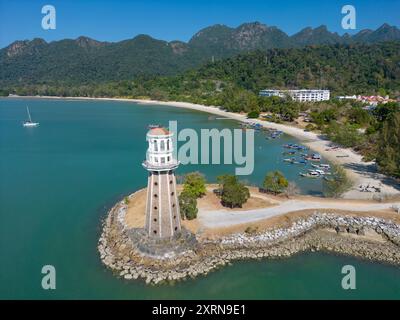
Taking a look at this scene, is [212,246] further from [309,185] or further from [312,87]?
[312,87]

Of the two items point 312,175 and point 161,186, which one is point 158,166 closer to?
point 161,186

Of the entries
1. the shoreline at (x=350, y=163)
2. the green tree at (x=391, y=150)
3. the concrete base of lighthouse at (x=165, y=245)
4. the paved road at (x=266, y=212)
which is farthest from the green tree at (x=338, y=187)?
the concrete base of lighthouse at (x=165, y=245)

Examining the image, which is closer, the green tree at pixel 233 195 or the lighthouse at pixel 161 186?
the lighthouse at pixel 161 186

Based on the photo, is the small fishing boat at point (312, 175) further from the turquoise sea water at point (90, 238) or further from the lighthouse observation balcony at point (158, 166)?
the lighthouse observation balcony at point (158, 166)

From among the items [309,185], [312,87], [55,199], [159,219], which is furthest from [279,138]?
[312,87]

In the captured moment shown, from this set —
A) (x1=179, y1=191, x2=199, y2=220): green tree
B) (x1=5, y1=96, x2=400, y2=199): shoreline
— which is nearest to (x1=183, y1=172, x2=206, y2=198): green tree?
(x1=179, y1=191, x2=199, y2=220): green tree
